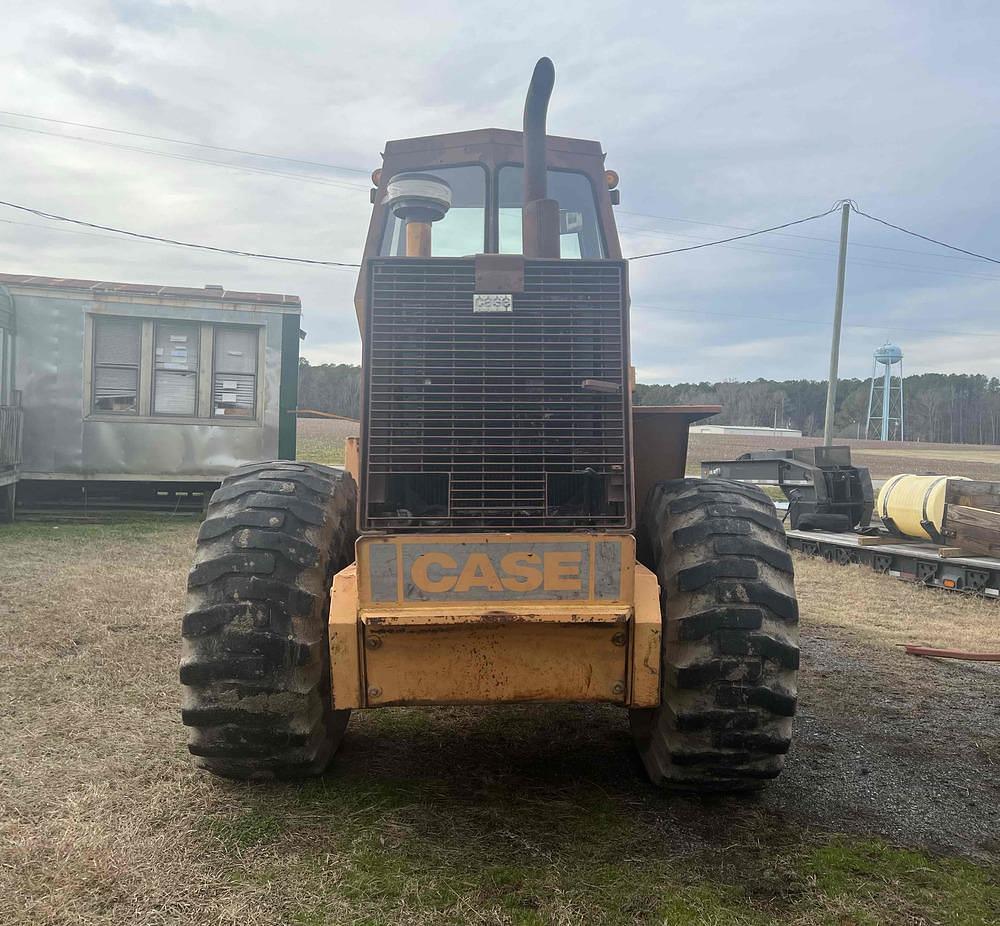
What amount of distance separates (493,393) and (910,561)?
7.67m

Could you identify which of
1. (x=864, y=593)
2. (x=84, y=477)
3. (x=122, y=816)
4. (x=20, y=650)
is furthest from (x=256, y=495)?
(x=84, y=477)

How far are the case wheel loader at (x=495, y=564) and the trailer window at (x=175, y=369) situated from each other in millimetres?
10542

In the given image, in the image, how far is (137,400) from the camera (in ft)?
43.0

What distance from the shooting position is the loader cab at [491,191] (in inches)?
171

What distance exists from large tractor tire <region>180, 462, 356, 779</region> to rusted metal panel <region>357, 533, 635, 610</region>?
0.33 m

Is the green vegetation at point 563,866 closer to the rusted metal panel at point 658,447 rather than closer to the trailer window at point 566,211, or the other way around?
the rusted metal panel at point 658,447

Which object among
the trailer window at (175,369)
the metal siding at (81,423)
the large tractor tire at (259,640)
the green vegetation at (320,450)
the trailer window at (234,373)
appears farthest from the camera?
the green vegetation at (320,450)

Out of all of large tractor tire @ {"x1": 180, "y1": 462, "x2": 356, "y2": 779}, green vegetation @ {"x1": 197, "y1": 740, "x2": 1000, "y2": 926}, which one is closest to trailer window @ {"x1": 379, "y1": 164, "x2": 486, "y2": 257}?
large tractor tire @ {"x1": 180, "y1": 462, "x2": 356, "y2": 779}

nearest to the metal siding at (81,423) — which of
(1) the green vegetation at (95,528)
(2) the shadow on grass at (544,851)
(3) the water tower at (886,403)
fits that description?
(1) the green vegetation at (95,528)

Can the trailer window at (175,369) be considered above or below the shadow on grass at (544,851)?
above

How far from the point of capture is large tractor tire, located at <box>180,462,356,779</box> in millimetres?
3068

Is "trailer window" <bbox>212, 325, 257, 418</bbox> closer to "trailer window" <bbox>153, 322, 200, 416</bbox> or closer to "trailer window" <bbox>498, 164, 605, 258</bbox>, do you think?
"trailer window" <bbox>153, 322, 200, 416</bbox>

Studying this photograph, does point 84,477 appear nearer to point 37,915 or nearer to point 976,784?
point 37,915

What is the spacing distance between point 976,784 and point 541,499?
234 cm
